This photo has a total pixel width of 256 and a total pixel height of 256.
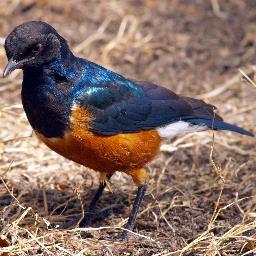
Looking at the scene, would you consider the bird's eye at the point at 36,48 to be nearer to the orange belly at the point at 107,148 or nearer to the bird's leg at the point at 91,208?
the orange belly at the point at 107,148

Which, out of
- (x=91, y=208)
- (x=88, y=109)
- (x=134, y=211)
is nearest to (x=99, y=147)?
(x=88, y=109)

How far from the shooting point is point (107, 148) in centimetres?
539

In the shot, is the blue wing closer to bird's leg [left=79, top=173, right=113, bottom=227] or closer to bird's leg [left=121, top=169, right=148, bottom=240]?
bird's leg [left=121, top=169, right=148, bottom=240]

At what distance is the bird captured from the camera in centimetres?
509

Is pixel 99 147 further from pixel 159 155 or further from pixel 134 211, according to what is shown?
pixel 159 155

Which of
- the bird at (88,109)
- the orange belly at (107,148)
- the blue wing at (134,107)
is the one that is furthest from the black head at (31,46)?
the orange belly at (107,148)

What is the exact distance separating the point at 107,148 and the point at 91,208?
82 cm

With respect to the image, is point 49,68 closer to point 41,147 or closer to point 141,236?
point 141,236

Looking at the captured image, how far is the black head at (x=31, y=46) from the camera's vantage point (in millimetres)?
4910

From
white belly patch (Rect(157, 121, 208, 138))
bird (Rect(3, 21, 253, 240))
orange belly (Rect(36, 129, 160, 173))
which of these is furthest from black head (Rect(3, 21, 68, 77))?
white belly patch (Rect(157, 121, 208, 138))

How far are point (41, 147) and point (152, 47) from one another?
2.69 meters

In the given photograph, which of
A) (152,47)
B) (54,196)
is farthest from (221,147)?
(152,47)

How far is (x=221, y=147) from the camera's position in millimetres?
7281

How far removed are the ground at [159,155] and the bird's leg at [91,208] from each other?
0.08m
